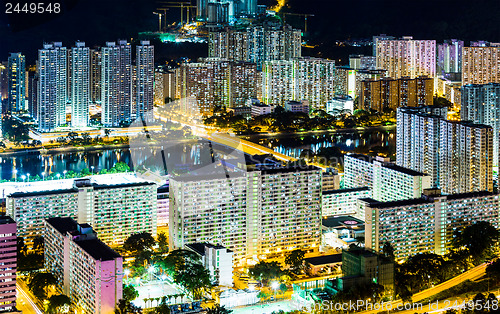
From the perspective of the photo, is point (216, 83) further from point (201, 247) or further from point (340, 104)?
point (201, 247)

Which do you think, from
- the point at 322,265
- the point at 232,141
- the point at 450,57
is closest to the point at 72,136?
the point at 232,141

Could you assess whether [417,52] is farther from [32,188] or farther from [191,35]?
[32,188]

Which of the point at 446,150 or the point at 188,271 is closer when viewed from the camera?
the point at 188,271

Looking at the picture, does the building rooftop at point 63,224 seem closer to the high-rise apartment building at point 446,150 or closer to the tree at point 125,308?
the tree at point 125,308

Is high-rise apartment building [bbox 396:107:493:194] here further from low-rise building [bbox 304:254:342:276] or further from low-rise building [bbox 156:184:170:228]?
low-rise building [bbox 156:184:170:228]

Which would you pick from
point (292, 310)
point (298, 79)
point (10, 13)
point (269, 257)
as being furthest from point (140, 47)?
point (10, 13)

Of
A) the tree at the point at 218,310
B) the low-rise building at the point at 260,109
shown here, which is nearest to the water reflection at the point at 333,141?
the low-rise building at the point at 260,109

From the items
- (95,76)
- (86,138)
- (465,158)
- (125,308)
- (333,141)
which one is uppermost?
(95,76)
